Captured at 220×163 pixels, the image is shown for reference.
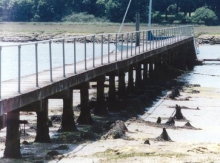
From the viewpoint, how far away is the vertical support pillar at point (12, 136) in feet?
54.7

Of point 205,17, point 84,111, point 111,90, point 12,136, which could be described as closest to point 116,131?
point 84,111

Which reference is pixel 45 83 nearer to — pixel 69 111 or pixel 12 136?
pixel 12 136

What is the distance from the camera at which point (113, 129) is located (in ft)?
69.1

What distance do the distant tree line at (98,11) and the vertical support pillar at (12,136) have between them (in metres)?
95.8

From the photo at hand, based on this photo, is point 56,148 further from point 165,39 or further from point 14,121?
point 165,39

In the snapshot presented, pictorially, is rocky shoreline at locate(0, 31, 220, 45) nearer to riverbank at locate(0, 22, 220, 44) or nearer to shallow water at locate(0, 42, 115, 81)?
riverbank at locate(0, 22, 220, 44)

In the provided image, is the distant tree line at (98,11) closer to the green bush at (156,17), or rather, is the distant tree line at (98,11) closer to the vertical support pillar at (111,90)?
the green bush at (156,17)

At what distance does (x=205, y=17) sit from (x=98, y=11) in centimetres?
1720

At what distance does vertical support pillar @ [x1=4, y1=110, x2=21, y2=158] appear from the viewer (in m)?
16.7

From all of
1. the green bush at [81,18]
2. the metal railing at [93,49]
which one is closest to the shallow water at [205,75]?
the metal railing at [93,49]

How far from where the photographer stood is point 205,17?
117m

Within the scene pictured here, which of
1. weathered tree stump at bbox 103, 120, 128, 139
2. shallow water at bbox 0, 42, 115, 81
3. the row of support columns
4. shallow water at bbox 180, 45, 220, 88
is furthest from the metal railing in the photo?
shallow water at bbox 180, 45, 220, 88

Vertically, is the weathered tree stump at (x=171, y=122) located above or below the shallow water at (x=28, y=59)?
below

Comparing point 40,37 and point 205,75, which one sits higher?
point 205,75
